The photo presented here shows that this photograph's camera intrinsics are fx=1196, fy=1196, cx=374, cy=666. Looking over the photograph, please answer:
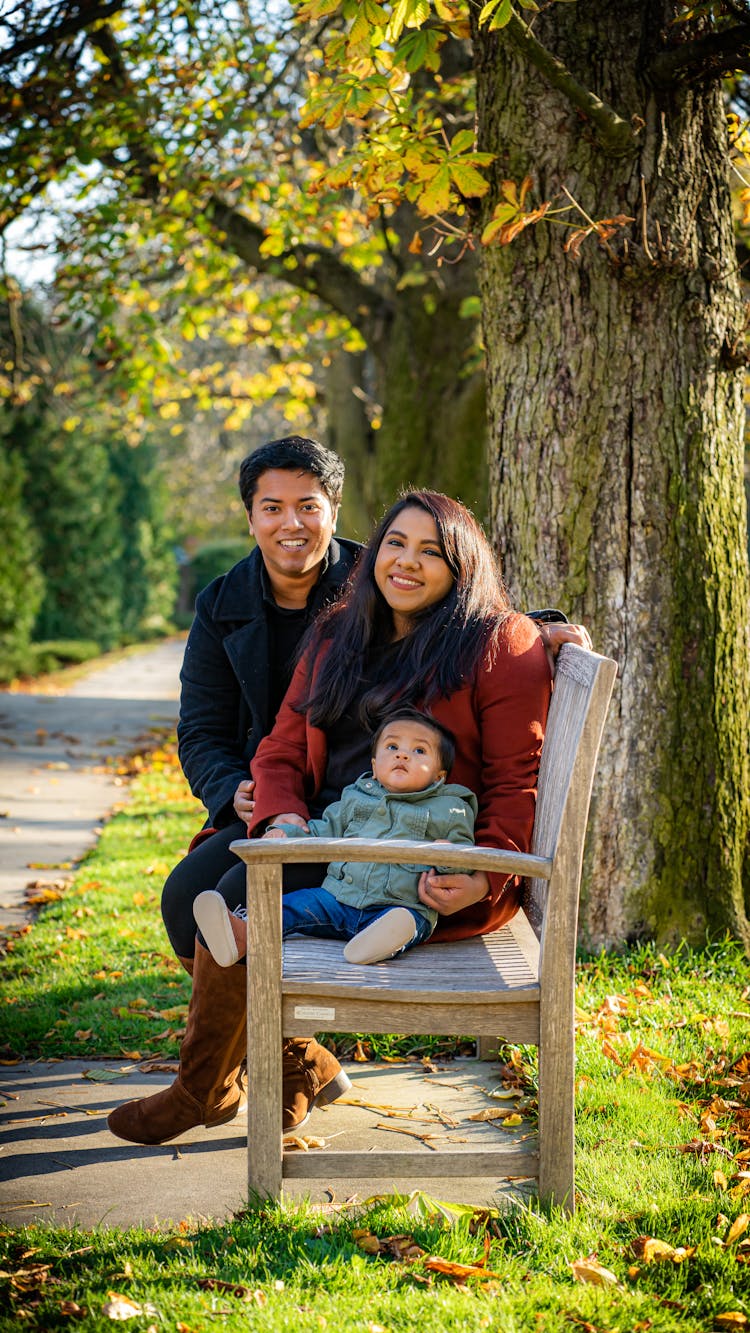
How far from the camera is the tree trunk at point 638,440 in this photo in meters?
4.25

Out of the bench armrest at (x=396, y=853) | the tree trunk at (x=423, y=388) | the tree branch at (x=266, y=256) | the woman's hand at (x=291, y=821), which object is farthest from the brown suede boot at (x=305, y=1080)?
the tree branch at (x=266, y=256)

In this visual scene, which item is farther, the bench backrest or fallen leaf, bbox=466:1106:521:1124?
fallen leaf, bbox=466:1106:521:1124

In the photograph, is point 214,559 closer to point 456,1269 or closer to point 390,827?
point 390,827

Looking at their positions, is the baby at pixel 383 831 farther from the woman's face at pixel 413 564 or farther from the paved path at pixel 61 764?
the paved path at pixel 61 764

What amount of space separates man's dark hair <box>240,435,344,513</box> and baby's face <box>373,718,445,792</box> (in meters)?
0.96

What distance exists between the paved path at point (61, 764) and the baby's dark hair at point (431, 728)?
3.08 metres

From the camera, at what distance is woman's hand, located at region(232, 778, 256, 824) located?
3.40 m

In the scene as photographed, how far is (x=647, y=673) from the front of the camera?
173 inches

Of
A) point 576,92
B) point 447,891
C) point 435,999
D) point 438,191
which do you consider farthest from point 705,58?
point 435,999

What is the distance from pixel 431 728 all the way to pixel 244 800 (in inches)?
27.4

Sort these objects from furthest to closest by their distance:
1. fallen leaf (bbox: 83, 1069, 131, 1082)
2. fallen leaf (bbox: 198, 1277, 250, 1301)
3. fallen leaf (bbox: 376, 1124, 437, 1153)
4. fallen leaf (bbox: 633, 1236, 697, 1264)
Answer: fallen leaf (bbox: 83, 1069, 131, 1082) → fallen leaf (bbox: 376, 1124, 437, 1153) → fallen leaf (bbox: 633, 1236, 697, 1264) → fallen leaf (bbox: 198, 1277, 250, 1301)

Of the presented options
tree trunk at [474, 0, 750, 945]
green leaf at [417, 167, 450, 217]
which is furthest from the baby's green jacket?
green leaf at [417, 167, 450, 217]

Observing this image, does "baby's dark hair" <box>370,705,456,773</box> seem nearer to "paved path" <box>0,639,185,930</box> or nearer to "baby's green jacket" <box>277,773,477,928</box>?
"baby's green jacket" <box>277,773,477,928</box>

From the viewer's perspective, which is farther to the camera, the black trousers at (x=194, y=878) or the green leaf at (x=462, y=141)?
the green leaf at (x=462, y=141)
